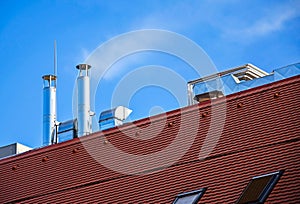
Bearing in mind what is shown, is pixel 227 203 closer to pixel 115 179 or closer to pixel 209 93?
pixel 115 179

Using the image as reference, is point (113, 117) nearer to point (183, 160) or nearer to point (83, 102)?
point (83, 102)

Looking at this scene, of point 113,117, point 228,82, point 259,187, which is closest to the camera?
point 259,187

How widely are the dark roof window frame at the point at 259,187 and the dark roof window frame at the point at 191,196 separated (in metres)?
1.39

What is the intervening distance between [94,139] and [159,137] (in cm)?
255

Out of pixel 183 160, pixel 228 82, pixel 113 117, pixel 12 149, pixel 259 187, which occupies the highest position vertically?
pixel 12 149

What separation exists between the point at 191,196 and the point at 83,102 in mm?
9784

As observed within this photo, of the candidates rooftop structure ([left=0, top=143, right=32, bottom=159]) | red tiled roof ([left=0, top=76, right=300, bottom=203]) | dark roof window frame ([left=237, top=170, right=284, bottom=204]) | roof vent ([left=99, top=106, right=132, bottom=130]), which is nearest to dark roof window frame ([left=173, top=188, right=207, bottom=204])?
red tiled roof ([left=0, top=76, right=300, bottom=203])

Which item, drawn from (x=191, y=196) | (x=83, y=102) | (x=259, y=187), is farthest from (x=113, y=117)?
(x=259, y=187)

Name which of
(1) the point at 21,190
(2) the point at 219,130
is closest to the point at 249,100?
(2) the point at 219,130

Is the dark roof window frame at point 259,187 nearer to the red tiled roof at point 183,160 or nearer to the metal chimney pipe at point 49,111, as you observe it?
the red tiled roof at point 183,160

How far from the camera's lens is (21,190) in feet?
84.7

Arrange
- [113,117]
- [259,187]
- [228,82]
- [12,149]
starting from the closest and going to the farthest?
[259,187], [228,82], [113,117], [12,149]

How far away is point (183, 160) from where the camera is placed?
22984 millimetres

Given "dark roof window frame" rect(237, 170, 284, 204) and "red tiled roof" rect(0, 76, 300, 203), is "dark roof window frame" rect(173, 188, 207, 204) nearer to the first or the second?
"red tiled roof" rect(0, 76, 300, 203)
